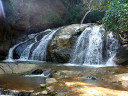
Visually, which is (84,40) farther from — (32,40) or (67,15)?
(67,15)

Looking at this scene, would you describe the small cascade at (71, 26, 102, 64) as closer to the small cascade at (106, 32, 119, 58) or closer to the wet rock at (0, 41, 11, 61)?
the small cascade at (106, 32, 119, 58)

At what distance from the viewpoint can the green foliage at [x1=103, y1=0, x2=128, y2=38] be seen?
23.0ft

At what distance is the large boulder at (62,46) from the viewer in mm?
10305

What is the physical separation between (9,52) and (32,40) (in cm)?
235

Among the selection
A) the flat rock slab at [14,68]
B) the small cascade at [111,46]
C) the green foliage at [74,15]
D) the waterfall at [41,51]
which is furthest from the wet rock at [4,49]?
the green foliage at [74,15]

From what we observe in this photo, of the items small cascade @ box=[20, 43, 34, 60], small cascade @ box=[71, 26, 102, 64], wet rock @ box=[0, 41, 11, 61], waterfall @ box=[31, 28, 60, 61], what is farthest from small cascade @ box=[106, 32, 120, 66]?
wet rock @ box=[0, 41, 11, 61]

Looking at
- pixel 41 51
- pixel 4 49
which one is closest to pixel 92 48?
pixel 41 51

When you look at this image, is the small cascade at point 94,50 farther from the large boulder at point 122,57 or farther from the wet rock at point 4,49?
the wet rock at point 4,49

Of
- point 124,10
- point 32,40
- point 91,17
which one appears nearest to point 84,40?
point 124,10

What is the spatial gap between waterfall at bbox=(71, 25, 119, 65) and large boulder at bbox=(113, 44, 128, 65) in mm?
466

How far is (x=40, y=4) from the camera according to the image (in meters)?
17.3

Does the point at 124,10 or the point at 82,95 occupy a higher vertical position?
the point at 124,10

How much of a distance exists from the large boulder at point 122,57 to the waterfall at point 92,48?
1.53ft

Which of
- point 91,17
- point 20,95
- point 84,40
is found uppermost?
point 91,17
